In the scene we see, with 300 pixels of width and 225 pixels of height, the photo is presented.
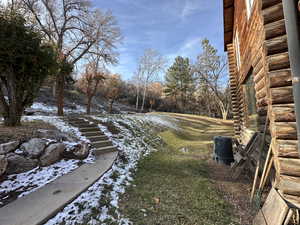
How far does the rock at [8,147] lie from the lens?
3281mm

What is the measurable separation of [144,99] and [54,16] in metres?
18.9

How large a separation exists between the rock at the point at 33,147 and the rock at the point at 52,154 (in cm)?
12

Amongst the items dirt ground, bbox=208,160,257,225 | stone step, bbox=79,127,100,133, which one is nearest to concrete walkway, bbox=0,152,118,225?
stone step, bbox=79,127,100,133

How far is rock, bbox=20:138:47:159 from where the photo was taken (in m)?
3.60

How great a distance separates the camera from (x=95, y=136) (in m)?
5.83

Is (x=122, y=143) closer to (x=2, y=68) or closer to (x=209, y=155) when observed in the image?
(x=209, y=155)

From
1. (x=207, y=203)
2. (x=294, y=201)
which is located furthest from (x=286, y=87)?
(x=207, y=203)

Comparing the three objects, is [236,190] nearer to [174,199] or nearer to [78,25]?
[174,199]

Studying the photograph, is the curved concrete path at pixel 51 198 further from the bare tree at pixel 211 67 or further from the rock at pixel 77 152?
the bare tree at pixel 211 67

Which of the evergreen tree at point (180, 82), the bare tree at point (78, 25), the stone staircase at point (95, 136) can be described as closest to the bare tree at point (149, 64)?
the evergreen tree at point (180, 82)

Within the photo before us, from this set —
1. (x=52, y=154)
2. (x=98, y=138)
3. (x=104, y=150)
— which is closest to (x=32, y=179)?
(x=52, y=154)

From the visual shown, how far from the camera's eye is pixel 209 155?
6.04m

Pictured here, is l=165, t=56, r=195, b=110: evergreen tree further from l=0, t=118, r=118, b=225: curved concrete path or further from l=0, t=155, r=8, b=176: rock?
l=0, t=155, r=8, b=176: rock

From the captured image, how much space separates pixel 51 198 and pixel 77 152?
189 centimetres
